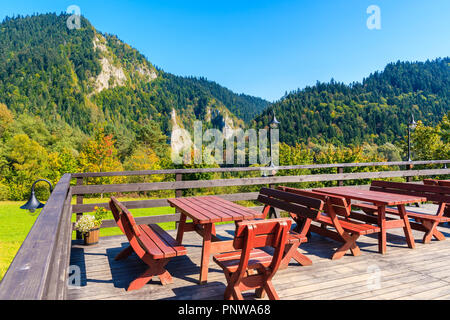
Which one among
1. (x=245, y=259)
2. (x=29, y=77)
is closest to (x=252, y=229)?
(x=245, y=259)

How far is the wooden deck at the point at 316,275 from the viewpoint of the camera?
2.93 m

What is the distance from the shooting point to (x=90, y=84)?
97.2 metres

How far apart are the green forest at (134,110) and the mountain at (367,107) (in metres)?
0.35

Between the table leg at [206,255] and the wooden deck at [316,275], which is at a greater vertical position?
the table leg at [206,255]

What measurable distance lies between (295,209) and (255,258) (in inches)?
44.2

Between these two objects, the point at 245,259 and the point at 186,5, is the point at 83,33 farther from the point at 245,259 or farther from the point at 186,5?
the point at 245,259

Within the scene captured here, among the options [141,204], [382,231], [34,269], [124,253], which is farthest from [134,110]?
[34,269]

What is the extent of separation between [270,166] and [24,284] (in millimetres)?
5498

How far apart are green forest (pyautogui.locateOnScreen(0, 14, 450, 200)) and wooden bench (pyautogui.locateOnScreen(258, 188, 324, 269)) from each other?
2543 centimetres

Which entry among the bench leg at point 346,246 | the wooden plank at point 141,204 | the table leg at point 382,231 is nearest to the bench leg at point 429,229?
the table leg at point 382,231

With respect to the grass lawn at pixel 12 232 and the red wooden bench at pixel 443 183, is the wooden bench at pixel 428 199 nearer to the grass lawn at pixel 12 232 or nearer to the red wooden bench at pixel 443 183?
the red wooden bench at pixel 443 183

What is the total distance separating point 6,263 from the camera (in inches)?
344

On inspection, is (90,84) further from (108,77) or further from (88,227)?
(88,227)

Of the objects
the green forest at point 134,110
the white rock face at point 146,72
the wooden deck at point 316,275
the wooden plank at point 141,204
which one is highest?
the white rock face at point 146,72
